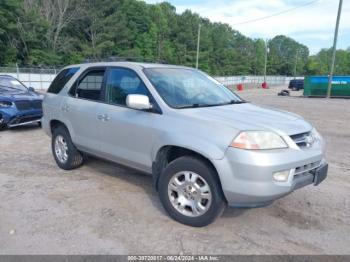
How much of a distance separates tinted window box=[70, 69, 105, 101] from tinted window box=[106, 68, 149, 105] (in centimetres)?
21

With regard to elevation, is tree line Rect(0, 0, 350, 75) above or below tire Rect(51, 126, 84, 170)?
above

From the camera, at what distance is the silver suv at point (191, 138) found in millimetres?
3443

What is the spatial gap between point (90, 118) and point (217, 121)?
85.4 inches

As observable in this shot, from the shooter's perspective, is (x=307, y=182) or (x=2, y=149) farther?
(x=2, y=149)

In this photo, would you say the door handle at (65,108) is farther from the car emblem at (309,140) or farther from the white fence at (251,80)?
the white fence at (251,80)

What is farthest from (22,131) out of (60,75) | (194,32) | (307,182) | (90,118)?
(194,32)

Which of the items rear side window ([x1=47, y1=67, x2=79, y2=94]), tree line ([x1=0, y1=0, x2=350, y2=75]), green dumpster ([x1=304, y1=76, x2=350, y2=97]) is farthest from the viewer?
tree line ([x1=0, y1=0, x2=350, y2=75])

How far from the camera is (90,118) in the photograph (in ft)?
16.6

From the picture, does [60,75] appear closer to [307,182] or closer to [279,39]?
[307,182]

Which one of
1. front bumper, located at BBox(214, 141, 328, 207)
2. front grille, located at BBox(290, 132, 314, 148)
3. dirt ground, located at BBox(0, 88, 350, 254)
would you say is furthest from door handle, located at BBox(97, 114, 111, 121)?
front grille, located at BBox(290, 132, 314, 148)

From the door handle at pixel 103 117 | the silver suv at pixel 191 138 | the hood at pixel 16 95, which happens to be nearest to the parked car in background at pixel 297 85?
the hood at pixel 16 95

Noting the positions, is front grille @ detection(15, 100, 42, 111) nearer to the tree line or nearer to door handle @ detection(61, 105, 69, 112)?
door handle @ detection(61, 105, 69, 112)

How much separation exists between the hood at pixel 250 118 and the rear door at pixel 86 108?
5.34 ft

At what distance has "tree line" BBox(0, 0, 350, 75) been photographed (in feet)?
156
